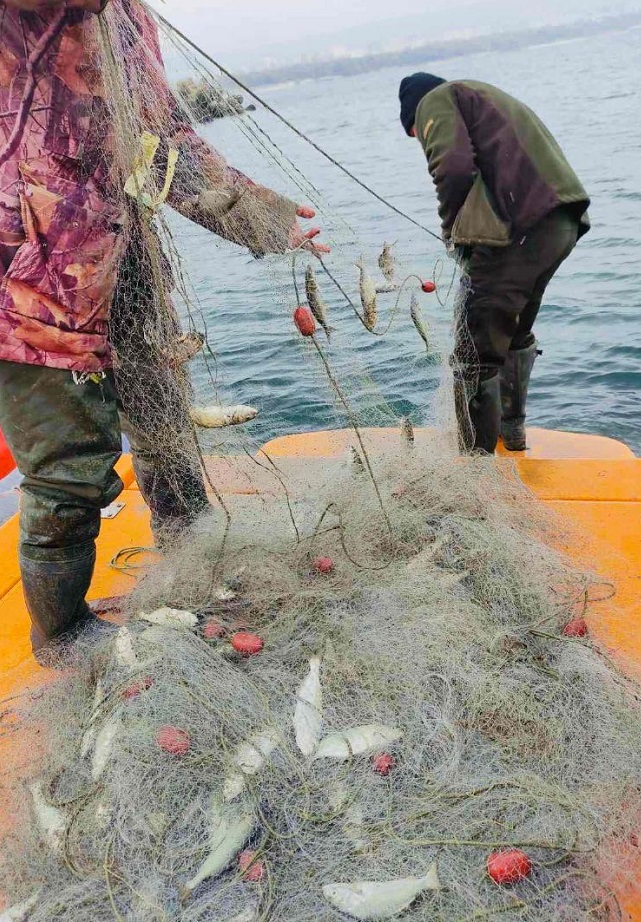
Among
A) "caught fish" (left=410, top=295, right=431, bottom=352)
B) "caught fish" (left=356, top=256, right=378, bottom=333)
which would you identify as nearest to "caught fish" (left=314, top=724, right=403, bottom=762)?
"caught fish" (left=356, top=256, right=378, bottom=333)

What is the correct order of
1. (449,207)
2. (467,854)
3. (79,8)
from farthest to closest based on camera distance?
(449,207)
(79,8)
(467,854)

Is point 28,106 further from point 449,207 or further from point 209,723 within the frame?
point 449,207

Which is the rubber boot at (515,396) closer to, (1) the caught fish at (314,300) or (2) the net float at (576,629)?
(1) the caught fish at (314,300)

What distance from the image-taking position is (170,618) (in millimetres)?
2895

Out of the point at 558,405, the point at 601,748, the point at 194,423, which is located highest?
the point at 194,423

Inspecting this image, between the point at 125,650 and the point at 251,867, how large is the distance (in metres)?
0.94

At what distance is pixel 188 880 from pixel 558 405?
6543 mm

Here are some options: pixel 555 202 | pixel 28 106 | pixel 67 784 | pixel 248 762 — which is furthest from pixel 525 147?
pixel 67 784

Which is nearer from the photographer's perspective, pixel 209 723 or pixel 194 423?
pixel 209 723

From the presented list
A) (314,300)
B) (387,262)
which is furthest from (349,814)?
(387,262)

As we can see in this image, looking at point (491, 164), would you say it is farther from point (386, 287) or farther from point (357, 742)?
point (357, 742)

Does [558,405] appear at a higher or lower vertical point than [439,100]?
lower

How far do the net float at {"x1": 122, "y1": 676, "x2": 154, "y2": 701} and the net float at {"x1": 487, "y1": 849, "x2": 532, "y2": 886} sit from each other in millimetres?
1186

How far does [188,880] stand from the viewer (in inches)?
79.8
